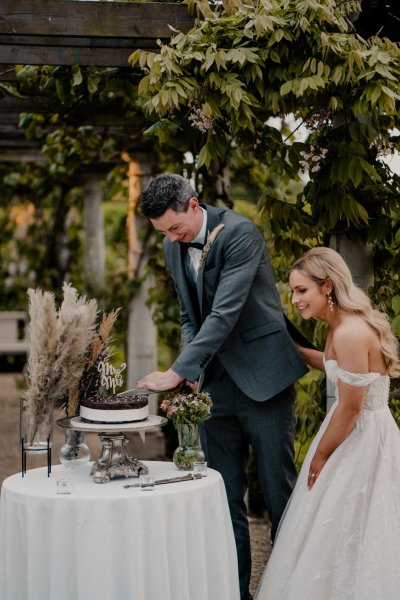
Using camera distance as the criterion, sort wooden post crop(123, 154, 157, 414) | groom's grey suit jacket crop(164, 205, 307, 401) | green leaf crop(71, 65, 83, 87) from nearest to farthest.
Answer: groom's grey suit jacket crop(164, 205, 307, 401) → green leaf crop(71, 65, 83, 87) → wooden post crop(123, 154, 157, 414)

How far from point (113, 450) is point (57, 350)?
1.33 feet

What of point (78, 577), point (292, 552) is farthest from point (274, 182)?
point (78, 577)

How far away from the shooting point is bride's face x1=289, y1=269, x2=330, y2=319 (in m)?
3.45

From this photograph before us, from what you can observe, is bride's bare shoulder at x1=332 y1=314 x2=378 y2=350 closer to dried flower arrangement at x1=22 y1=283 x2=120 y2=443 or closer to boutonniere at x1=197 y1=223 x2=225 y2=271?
boutonniere at x1=197 y1=223 x2=225 y2=271

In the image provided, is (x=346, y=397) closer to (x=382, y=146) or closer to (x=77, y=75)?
(x=382, y=146)

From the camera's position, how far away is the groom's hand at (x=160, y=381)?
323 centimetres

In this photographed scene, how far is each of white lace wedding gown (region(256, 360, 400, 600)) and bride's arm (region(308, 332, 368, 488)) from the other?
0.03 m

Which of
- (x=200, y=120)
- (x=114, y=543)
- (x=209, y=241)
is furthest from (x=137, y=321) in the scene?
(x=114, y=543)

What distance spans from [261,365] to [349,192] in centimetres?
98

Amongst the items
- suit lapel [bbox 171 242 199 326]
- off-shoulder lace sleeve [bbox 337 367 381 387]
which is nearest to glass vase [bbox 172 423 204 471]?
off-shoulder lace sleeve [bbox 337 367 381 387]

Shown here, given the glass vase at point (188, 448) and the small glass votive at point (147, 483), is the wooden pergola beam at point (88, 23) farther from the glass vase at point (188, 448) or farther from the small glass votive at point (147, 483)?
the small glass votive at point (147, 483)

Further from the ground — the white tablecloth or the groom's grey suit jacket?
the groom's grey suit jacket

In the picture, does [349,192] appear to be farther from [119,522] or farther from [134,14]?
[119,522]

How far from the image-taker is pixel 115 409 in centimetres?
313
